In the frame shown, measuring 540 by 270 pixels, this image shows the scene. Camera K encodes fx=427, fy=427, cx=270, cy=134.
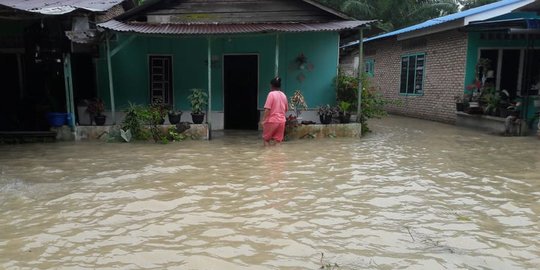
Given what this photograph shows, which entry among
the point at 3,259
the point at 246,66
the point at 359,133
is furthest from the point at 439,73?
the point at 3,259

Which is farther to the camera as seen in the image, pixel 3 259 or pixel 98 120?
pixel 98 120

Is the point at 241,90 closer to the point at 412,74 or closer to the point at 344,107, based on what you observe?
the point at 344,107

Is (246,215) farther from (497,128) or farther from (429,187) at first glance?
(497,128)

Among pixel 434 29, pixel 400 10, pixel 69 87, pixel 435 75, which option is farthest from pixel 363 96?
pixel 400 10

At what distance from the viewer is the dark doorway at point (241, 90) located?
39.3 feet

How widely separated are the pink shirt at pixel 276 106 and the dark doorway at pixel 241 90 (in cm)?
328

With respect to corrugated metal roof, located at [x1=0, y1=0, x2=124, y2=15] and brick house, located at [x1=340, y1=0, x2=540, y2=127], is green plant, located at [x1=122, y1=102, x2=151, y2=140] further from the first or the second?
brick house, located at [x1=340, y1=0, x2=540, y2=127]

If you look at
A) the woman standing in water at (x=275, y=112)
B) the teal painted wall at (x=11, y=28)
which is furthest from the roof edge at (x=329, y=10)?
the teal painted wall at (x=11, y=28)

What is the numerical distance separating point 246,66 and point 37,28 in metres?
5.21

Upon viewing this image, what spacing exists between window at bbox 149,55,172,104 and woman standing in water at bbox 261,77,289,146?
4.09 m

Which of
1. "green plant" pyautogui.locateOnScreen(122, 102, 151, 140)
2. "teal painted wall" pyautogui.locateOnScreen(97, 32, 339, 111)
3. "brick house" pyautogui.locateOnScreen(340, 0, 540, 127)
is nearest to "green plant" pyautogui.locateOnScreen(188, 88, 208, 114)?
"green plant" pyautogui.locateOnScreen(122, 102, 151, 140)

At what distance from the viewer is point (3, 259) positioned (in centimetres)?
361

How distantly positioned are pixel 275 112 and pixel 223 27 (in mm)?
3373

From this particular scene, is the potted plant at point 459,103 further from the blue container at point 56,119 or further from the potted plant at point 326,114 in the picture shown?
the blue container at point 56,119
